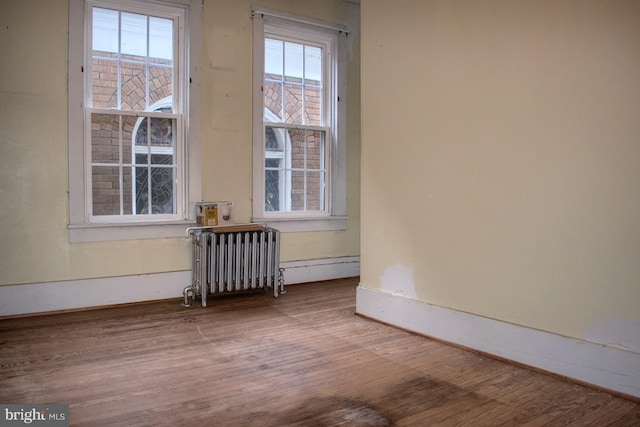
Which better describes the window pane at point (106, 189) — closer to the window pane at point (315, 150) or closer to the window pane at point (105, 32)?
the window pane at point (105, 32)

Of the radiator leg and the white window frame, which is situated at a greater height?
the white window frame

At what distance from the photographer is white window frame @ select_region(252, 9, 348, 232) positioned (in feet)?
17.6

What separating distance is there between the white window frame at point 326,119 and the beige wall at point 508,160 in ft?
4.88

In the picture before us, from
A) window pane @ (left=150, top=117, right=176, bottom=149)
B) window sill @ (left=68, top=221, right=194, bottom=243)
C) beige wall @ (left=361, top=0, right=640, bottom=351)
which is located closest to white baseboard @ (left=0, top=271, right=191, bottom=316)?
window sill @ (left=68, top=221, right=194, bottom=243)

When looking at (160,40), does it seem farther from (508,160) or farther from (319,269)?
(508,160)

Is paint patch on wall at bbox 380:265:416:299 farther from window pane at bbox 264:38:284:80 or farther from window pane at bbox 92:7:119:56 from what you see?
window pane at bbox 92:7:119:56

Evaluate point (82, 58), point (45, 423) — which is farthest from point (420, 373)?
point (82, 58)

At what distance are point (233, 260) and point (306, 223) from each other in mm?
1157

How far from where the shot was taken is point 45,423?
2.35 meters

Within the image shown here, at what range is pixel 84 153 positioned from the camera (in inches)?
177

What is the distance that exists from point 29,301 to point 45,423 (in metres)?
2.29

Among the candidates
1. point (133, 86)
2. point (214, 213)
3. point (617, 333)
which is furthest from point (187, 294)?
point (617, 333)

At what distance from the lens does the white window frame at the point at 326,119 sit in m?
5.36

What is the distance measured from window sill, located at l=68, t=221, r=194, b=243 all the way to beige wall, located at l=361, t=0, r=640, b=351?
191cm
